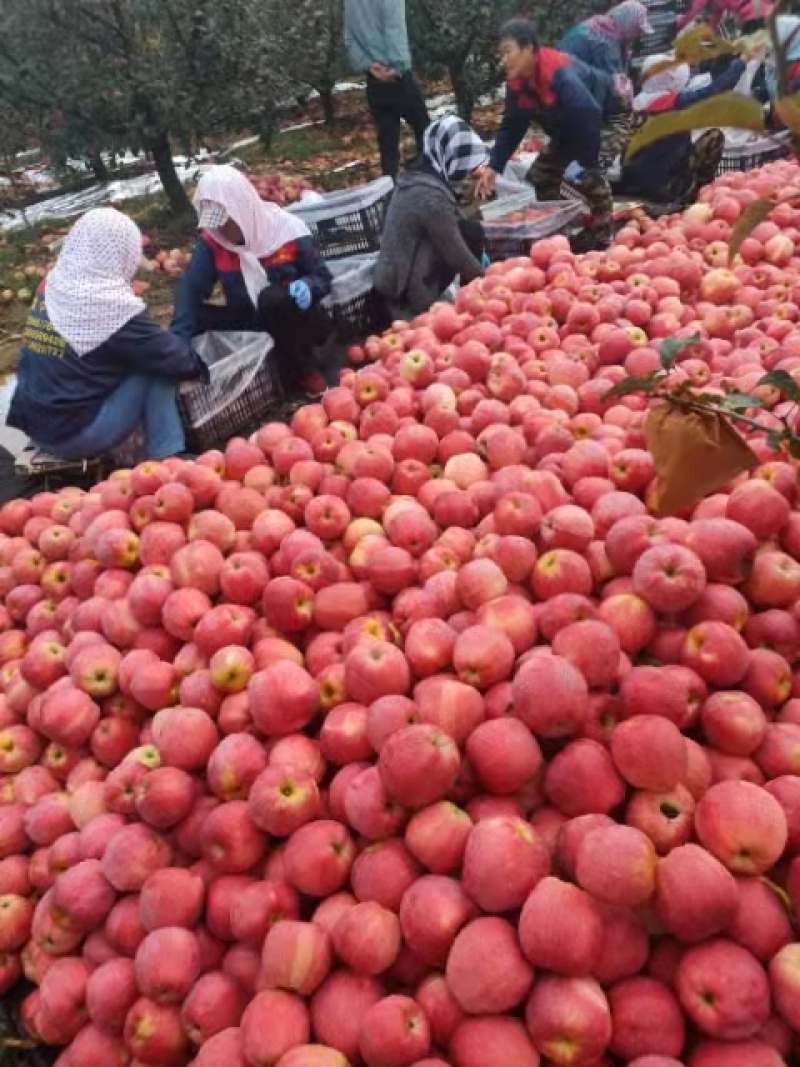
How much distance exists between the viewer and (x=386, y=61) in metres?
8.65

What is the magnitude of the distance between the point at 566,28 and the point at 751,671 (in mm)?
15913

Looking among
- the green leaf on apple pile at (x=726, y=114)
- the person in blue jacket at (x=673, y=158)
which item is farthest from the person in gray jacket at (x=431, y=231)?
the green leaf on apple pile at (x=726, y=114)

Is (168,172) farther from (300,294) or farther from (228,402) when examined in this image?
(228,402)

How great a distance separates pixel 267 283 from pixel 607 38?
15.1 feet

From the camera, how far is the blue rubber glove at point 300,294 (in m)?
5.02

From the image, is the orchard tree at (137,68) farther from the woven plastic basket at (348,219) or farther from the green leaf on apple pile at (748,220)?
the green leaf on apple pile at (748,220)

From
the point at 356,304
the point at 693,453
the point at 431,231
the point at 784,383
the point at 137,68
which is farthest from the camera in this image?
the point at 137,68

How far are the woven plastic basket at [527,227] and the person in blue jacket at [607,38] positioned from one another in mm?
2304

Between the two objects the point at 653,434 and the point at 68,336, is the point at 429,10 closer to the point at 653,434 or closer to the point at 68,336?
the point at 68,336

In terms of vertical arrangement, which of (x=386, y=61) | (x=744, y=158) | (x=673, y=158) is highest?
(x=386, y=61)

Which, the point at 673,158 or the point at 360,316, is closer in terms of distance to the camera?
the point at 360,316

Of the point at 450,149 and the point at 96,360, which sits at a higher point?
the point at 450,149

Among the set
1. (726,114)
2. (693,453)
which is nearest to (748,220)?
(726,114)

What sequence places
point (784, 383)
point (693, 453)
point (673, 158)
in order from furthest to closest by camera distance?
point (673, 158) < point (693, 453) < point (784, 383)
